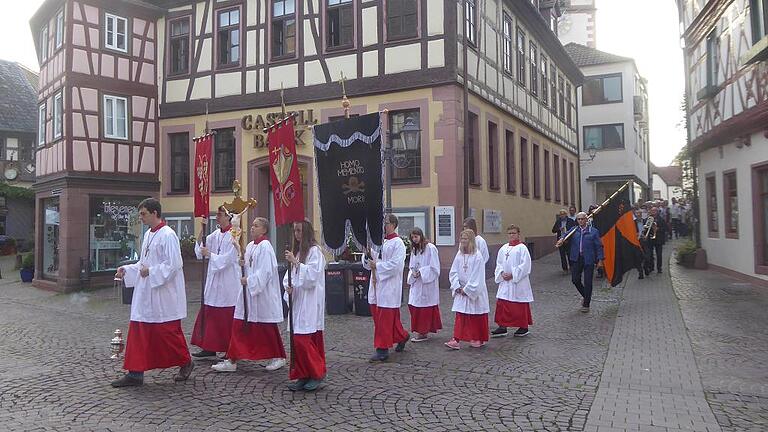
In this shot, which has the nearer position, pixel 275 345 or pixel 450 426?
pixel 450 426

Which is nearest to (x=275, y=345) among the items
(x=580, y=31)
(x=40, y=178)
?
(x=40, y=178)

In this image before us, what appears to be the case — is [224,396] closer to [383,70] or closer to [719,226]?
[383,70]

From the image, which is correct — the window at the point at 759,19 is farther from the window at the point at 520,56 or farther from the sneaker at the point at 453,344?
the sneaker at the point at 453,344

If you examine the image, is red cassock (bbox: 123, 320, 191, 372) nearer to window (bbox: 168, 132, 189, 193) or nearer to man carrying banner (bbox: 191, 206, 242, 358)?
man carrying banner (bbox: 191, 206, 242, 358)

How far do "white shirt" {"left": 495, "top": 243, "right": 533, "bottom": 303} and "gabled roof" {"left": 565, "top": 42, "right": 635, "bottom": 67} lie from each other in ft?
89.5

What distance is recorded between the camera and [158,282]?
635 centimetres

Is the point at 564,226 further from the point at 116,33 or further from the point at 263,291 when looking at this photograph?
the point at 116,33

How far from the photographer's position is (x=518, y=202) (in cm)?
1977

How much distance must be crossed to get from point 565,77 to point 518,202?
1049 cm

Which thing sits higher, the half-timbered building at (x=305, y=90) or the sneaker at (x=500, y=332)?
the half-timbered building at (x=305, y=90)

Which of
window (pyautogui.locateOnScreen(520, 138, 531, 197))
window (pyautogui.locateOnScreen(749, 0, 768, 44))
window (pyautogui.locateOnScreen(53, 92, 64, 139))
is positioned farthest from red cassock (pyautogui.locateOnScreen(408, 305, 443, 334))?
window (pyautogui.locateOnScreen(53, 92, 64, 139))

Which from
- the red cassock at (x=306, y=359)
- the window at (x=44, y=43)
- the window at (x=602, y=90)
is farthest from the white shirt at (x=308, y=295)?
the window at (x=602, y=90)

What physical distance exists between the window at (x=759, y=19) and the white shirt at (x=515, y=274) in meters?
7.92

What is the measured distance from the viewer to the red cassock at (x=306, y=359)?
19.7ft
